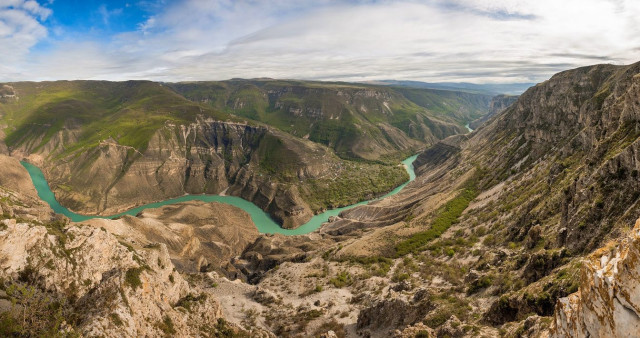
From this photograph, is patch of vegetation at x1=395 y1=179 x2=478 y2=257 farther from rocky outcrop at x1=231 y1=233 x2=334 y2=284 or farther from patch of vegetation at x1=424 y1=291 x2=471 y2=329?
patch of vegetation at x1=424 y1=291 x2=471 y2=329

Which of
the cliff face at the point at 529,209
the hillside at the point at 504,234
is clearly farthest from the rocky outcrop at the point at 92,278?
the cliff face at the point at 529,209

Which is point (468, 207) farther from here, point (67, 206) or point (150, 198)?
point (67, 206)

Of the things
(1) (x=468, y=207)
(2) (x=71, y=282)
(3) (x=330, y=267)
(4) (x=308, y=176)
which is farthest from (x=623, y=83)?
(4) (x=308, y=176)

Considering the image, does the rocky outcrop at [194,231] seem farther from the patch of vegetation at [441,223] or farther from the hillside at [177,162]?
the patch of vegetation at [441,223]

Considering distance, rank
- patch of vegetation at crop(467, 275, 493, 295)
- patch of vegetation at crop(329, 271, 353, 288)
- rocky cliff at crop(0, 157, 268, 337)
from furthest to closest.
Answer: patch of vegetation at crop(329, 271, 353, 288) < patch of vegetation at crop(467, 275, 493, 295) < rocky cliff at crop(0, 157, 268, 337)

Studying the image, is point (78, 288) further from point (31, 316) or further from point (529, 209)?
point (529, 209)

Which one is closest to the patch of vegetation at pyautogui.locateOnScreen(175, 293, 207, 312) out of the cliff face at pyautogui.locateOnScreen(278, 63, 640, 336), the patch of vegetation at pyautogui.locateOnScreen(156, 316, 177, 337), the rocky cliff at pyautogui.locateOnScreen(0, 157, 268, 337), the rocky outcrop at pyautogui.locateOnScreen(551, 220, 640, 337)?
the rocky cliff at pyautogui.locateOnScreen(0, 157, 268, 337)

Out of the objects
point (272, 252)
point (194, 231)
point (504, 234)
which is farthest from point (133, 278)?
point (194, 231)
